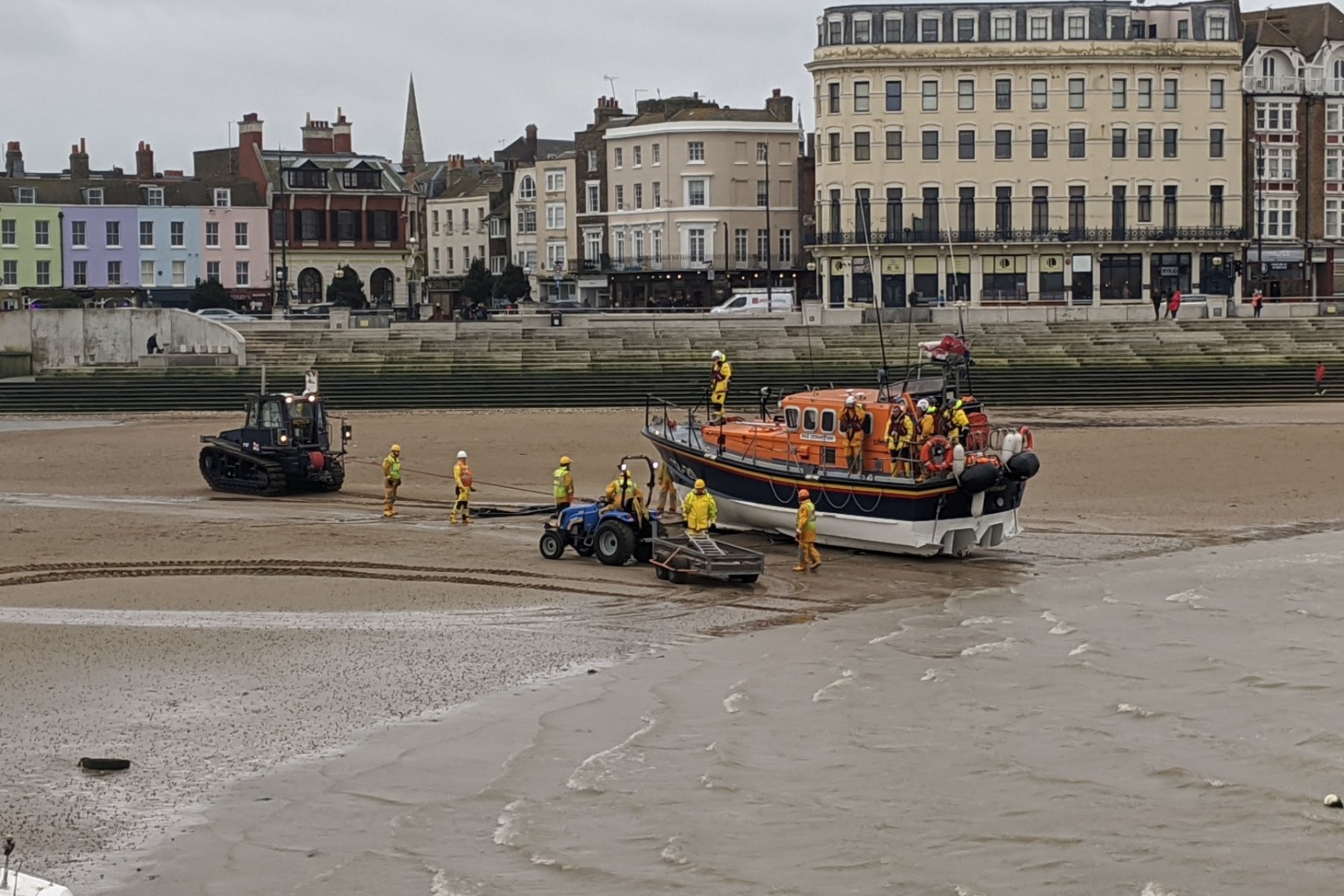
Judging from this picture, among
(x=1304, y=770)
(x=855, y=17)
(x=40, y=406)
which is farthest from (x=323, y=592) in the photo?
(x=855, y=17)

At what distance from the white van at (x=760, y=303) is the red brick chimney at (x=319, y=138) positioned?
97.4 feet

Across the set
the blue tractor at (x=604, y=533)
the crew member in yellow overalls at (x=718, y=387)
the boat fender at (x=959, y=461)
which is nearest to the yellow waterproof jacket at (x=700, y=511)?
the blue tractor at (x=604, y=533)

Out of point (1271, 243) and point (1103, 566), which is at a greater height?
point (1271, 243)

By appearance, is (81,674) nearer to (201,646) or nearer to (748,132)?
A: (201,646)

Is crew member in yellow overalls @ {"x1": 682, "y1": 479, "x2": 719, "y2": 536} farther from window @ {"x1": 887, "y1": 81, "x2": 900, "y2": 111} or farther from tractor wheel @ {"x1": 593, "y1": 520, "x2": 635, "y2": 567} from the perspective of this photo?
window @ {"x1": 887, "y1": 81, "x2": 900, "y2": 111}

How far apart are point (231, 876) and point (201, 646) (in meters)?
7.05

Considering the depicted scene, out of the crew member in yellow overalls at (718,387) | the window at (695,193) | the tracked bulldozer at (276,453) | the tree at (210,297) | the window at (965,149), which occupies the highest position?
the window at (965,149)

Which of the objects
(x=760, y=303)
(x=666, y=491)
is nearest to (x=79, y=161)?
(x=760, y=303)

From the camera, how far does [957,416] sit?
2459cm

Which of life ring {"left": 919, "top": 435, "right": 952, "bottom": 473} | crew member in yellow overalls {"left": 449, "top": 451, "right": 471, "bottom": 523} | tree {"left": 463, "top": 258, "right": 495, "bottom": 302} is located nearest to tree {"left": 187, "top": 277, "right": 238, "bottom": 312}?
tree {"left": 463, "top": 258, "right": 495, "bottom": 302}

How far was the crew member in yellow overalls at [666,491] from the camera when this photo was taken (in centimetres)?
2902

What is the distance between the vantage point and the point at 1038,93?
222 ft

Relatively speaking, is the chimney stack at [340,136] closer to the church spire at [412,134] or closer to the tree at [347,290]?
the tree at [347,290]

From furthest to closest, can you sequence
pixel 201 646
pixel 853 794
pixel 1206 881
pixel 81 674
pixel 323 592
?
pixel 323 592
pixel 201 646
pixel 81 674
pixel 853 794
pixel 1206 881
